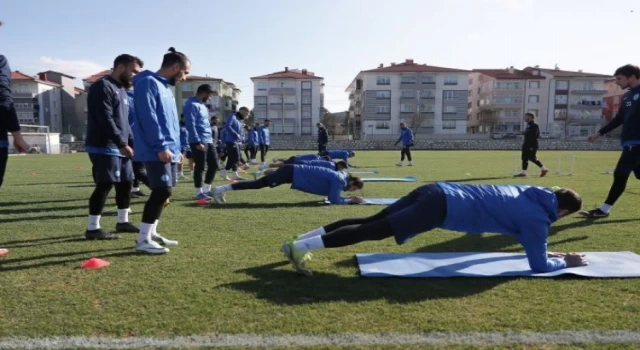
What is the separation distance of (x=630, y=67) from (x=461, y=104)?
66.4 metres

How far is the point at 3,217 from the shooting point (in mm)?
6676

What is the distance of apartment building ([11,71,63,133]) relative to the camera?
65188mm

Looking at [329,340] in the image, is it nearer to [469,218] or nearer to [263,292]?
[263,292]

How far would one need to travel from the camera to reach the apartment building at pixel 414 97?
69.8m

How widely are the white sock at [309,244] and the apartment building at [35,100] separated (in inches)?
2910

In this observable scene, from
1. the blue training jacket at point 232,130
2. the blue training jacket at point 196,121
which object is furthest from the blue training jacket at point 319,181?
the blue training jacket at point 232,130

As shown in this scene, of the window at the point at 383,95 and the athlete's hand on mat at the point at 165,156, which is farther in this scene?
the window at the point at 383,95

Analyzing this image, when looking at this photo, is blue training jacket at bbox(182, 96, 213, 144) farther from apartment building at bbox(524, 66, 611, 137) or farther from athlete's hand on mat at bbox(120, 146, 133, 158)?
apartment building at bbox(524, 66, 611, 137)

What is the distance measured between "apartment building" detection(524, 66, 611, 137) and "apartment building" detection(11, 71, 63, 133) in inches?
3160

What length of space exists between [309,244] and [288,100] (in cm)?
7027

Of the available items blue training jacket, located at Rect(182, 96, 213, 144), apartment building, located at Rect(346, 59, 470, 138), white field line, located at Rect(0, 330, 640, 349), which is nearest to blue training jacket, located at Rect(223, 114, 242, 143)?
blue training jacket, located at Rect(182, 96, 213, 144)

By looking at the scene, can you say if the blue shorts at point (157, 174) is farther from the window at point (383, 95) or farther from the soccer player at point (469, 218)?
the window at point (383, 95)

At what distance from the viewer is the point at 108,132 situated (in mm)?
4793

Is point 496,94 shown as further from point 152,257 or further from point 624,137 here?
point 152,257
